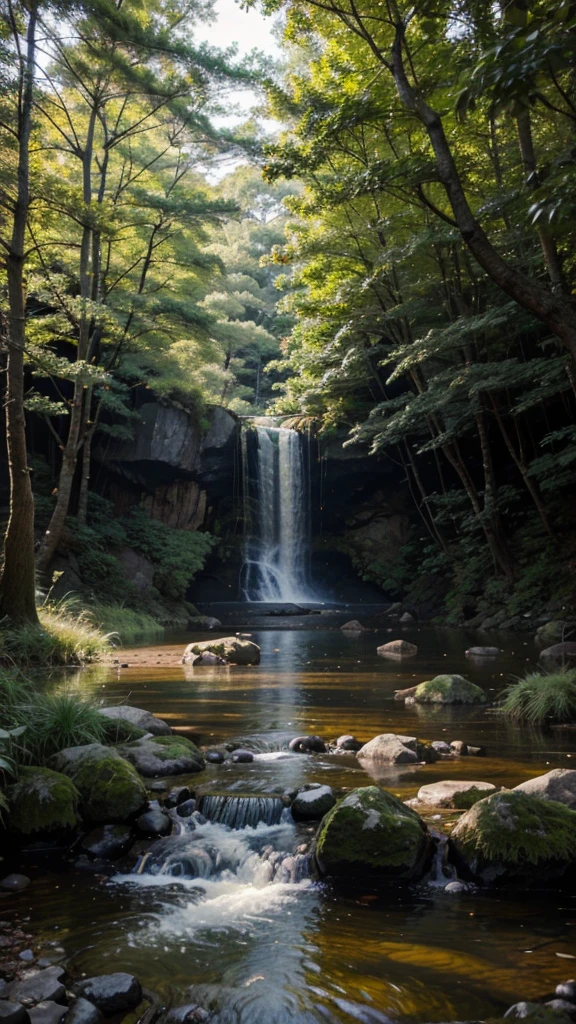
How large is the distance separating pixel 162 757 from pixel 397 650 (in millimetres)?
7998

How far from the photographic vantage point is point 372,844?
12.6ft

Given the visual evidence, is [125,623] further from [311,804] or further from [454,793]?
[454,793]

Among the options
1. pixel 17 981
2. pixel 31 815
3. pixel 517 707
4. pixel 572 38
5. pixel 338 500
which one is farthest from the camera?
pixel 338 500

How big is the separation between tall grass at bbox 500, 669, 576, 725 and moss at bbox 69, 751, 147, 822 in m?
4.30

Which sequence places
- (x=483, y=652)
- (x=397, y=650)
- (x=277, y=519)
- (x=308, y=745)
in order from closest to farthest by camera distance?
(x=308, y=745)
(x=483, y=652)
(x=397, y=650)
(x=277, y=519)

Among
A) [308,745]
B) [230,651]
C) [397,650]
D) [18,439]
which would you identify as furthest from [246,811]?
[397,650]

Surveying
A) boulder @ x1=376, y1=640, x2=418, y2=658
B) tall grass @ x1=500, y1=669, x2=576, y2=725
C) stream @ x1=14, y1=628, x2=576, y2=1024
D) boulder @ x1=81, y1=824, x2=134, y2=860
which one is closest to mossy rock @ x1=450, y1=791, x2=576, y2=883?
stream @ x1=14, y1=628, x2=576, y2=1024

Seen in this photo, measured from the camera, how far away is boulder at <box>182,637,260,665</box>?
12016mm

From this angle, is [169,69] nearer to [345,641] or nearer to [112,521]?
[112,521]

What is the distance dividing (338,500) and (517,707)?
19.6 metres

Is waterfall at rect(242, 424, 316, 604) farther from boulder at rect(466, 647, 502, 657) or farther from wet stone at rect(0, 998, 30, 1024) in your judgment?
wet stone at rect(0, 998, 30, 1024)

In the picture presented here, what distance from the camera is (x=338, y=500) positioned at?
26750 millimetres

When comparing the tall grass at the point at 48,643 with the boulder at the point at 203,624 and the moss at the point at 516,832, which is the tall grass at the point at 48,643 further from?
the moss at the point at 516,832

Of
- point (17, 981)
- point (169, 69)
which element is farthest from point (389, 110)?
point (169, 69)
